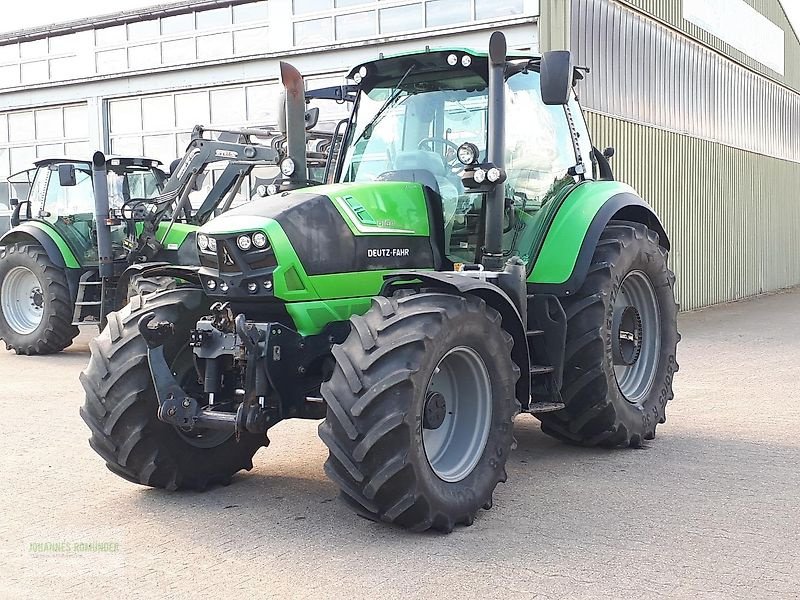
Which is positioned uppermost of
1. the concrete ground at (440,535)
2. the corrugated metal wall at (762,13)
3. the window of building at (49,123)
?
the corrugated metal wall at (762,13)

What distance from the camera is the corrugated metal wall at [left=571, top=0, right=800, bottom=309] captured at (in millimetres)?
15711

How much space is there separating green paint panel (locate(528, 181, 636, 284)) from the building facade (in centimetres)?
803

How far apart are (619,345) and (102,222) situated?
26.0 feet

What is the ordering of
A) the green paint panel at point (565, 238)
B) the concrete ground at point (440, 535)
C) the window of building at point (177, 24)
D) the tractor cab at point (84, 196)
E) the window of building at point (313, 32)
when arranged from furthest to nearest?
the window of building at point (177, 24) → the window of building at point (313, 32) → the tractor cab at point (84, 196) → the green paint panel at point (565, 238) → the concrete ground at point (440, 535)

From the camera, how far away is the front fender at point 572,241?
6258 millimetres

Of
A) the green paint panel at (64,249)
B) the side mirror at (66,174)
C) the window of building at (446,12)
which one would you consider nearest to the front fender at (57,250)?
the green paint panel at (64,249)

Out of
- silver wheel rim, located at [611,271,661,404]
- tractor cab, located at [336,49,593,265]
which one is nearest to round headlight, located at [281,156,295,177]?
tractor cab, located at [336,49,593,265]

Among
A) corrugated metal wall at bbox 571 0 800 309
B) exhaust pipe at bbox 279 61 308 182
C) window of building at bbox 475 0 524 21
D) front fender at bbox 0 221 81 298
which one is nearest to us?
exhaust pipe at bbox 279 61 308 182

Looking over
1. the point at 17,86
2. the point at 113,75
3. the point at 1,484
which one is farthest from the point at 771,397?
the point at 17,86

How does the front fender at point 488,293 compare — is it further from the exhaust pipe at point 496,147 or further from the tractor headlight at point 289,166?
the tractor headlight at point 289,166

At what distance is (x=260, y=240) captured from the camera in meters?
5.09

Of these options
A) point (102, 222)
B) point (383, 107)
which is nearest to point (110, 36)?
point (102, 222)

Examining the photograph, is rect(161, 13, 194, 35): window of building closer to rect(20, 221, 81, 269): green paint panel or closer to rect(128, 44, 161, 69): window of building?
rect(128, 44, 161, 69): window of building

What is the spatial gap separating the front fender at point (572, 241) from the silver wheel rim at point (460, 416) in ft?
4.01
